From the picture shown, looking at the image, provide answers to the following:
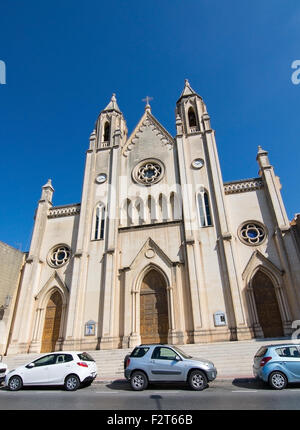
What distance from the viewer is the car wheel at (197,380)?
9.15m

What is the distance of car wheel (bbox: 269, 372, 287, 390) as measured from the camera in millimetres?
8811

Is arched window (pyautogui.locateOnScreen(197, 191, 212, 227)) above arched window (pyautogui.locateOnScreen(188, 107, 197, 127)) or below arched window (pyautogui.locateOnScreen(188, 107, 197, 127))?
below

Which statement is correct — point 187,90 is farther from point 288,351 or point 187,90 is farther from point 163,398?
point 163,398

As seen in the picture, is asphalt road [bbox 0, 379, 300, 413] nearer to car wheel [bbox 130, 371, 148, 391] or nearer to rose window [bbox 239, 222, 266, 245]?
car wheel [bbox 130, 371, 148, 391]

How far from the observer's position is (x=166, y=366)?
967 cm

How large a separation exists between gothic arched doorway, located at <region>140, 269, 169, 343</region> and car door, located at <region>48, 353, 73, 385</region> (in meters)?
8.77

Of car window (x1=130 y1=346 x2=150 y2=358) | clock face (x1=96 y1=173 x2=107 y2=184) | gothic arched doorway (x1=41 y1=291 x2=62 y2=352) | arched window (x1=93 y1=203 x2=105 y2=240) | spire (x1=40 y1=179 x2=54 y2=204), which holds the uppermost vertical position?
clock face (x1=96 y1=173 x2=107 y2=184)

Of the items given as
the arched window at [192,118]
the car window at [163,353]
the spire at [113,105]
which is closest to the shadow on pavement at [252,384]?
the car window at [163,353]

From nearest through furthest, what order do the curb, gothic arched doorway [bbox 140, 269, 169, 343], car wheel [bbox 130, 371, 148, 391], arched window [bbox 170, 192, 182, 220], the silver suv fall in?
the silver suv, car wheel [bbox 130, 371, 148, 391], the curb, gothic arched doorway [bbox 140, 269, 169, 343], arched window [bbox 170, 192, 182, 220]

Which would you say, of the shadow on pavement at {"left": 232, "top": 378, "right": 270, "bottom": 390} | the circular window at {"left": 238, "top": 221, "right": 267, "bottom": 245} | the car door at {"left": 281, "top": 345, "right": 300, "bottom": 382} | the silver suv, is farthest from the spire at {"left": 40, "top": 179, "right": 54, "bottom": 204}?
the car door at {"left": 281, "top": 345, "right": 300, "bottom": 382}

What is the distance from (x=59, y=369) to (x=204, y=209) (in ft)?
50.6

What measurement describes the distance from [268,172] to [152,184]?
9.83m

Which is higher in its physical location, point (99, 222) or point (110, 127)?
point (110, 127)

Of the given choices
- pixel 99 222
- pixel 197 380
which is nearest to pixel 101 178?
pixel 99 222
